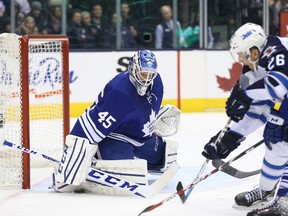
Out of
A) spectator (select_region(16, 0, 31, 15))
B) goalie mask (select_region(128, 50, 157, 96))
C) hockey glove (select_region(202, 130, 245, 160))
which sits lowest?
hockey glove (select_region(202, 130, 245, 160))

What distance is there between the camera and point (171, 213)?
387cm

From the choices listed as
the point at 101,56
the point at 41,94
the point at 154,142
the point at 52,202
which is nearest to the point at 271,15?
the point at 101,56

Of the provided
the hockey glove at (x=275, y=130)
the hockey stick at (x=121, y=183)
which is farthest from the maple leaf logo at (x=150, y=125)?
the hockey glove at (x=275, y=130)

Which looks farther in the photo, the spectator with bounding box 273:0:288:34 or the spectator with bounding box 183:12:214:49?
the spectator with bounding box 273:0:288:34

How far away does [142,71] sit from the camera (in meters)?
4.26

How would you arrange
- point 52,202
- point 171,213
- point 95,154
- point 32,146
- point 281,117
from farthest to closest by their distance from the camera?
point 32,146 → point 95,154 → point 52,202 → point 171,213 → point 281,117

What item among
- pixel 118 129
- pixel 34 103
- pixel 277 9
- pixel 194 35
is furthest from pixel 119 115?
pixel 277 9

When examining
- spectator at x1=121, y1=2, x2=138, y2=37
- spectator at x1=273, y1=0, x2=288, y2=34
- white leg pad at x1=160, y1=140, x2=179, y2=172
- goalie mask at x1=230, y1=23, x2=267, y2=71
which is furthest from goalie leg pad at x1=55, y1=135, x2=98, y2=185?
spectator at x1=273, y1=0, x2=288, y2=34

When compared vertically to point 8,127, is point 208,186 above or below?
below

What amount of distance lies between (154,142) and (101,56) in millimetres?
4065

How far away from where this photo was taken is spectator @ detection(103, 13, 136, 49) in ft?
29.4

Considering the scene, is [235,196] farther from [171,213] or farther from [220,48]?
[220,48]

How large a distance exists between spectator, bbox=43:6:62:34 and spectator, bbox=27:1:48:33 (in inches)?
2.0

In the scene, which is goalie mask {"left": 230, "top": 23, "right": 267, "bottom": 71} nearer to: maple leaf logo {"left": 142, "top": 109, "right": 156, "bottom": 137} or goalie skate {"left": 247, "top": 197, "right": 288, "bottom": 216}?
goalie skate {"left": 247, "top": 197, "right": 288, "bottom": 216}
